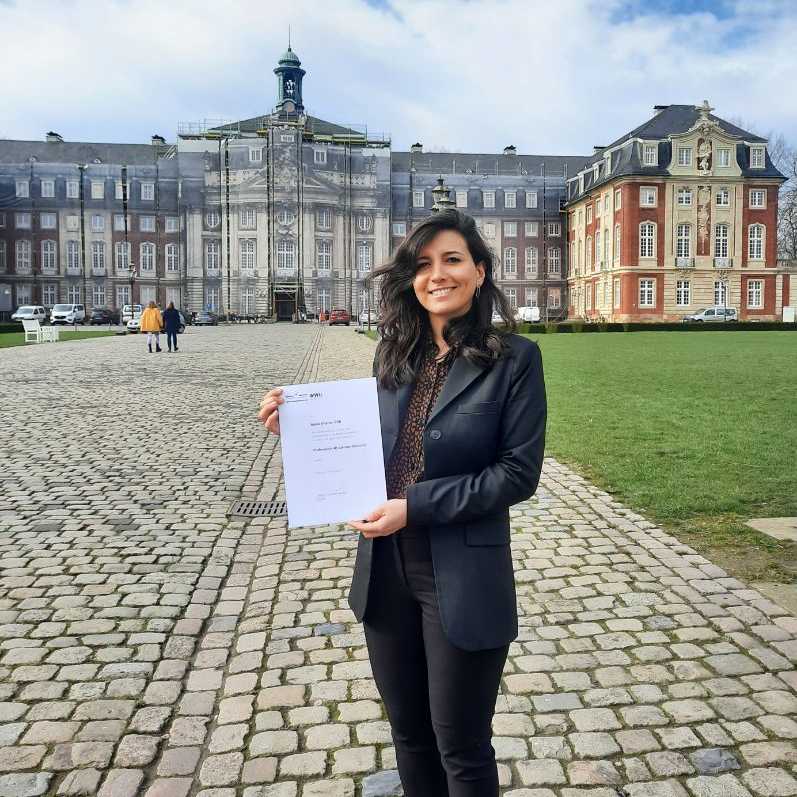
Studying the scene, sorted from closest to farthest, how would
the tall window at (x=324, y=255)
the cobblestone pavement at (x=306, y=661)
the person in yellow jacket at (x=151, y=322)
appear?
the cobblestone pavement at (x=306, y=661), the person in yellow jacket at (x=151, y=322), the tall window at (x=324, y=255)

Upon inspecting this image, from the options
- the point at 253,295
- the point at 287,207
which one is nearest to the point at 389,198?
the point at 287,207

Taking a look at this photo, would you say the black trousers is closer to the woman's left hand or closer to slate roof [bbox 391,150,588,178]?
the woman's left hand

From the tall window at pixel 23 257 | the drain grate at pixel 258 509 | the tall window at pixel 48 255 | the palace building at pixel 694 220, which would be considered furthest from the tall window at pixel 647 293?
the drain grate at pixel 258 509

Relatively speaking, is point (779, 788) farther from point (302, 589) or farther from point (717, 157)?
point (717, 157)

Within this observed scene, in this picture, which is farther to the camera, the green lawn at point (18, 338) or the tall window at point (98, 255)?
the tall window at point (98, 255)

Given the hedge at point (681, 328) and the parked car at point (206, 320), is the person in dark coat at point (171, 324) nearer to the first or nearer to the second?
the hedge at point (681, 328)

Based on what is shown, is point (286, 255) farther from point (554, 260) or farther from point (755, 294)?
point (755, 294)

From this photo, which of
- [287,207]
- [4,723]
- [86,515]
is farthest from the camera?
[287,207]

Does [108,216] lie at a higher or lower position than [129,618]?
higher

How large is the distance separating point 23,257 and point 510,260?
48.9 meters

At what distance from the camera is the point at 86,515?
22.7ft

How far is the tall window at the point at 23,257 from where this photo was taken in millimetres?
80812

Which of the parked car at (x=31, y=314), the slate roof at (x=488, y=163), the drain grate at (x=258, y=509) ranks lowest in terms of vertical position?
the drain grate at (x=258, y=509)

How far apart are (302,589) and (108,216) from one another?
83521 mm
